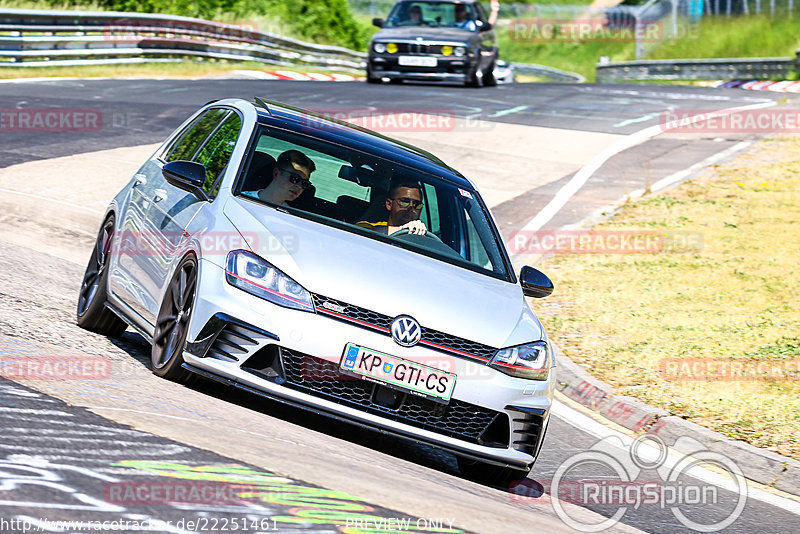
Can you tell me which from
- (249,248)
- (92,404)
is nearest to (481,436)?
→ (249,248)

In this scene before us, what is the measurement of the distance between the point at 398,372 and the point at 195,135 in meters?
2.74

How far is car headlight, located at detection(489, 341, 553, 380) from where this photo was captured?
591 centimetres

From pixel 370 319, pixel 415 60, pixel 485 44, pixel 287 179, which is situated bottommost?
pixel 415 60

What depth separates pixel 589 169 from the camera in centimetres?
1800

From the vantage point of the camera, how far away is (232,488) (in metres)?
4.32

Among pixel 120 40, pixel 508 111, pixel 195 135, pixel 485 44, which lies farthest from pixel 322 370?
pixel 120 40

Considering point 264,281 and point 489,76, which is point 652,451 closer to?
point 264,281

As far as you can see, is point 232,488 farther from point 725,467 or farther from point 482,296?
point 725,467

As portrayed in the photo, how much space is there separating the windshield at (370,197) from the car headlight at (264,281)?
2.42 ft

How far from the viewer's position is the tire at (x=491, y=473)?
6.25m

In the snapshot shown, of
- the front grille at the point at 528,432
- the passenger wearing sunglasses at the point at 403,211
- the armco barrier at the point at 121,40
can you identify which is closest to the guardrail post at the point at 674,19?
the armco barrier at the point at 121,40

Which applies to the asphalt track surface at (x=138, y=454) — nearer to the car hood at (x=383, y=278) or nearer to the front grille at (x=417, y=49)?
the car hood at (x=383, y=278)

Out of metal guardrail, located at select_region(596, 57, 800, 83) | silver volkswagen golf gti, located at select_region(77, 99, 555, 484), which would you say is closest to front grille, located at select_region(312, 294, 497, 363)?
silver volkswagen golf gti, located at select_region(77, 99, 555, 484)

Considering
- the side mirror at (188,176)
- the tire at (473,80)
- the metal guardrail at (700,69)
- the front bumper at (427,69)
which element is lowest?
the metal guardrail at (700,69)
